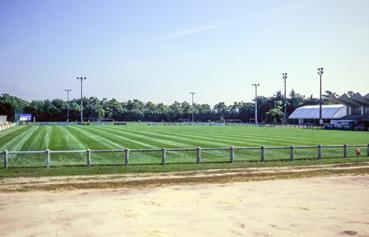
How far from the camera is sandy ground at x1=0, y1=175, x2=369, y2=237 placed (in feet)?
34.4

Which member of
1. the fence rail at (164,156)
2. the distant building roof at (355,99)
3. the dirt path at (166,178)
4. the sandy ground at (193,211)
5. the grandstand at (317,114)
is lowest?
the sandy ground at (193,211)

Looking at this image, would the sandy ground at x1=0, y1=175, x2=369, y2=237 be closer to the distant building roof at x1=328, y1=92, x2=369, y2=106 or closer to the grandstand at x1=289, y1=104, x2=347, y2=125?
the distant building roof at x1=328, y1=92, x2=369, y2=106

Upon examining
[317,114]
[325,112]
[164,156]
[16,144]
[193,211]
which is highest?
[325,112]

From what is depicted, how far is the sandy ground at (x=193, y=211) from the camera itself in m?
10.5

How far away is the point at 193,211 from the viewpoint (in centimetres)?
1246

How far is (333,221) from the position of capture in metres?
11.5

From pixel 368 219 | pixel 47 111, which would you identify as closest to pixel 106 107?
pixel 47 111

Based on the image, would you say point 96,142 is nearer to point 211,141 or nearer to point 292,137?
point 211,141

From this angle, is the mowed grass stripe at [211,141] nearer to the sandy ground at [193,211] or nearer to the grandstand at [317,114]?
the sandy ground at [193,211]

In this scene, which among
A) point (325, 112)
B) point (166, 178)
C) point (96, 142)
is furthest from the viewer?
point (325, 112)

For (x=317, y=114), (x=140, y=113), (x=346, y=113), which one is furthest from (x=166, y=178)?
(x=140, y=113)

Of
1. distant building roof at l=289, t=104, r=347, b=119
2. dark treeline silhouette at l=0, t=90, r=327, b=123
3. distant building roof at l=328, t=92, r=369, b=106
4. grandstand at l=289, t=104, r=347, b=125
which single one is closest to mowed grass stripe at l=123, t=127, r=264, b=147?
distant building roof at l=328, t=92, r=369, b=106

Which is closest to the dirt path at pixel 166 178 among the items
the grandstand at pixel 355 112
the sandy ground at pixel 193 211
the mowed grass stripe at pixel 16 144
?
the sandy ground at pixel 193 211

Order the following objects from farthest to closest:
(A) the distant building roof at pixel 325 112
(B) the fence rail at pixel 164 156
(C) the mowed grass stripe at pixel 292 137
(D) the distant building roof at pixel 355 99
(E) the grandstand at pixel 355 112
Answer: (A) the distant building roof at pixel 325 112 → (D) the distant building roof at pixel 355 99 → (E) the grandstand at pixel 355 112 → (C) the mowed grass stripe at pixel 292 137 → (B) the fence rail at pixel 164 156
